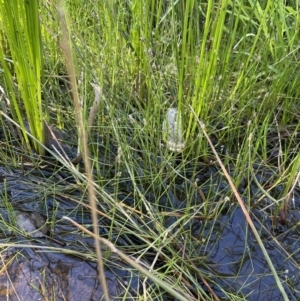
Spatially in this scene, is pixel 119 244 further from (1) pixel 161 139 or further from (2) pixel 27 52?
(2) pixel 27 52

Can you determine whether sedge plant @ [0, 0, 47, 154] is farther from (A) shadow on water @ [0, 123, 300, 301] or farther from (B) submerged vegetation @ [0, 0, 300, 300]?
(A) shadow on water @ [0, 123, 300, 301]

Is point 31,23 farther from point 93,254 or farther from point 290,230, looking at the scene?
point 290,230

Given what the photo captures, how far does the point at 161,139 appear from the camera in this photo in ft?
4.09

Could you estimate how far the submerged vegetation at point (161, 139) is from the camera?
100 cm

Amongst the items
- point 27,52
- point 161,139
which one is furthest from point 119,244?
point 27,52

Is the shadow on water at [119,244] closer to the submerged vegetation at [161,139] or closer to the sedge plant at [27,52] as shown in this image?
the submerged vegetation at [161,139]

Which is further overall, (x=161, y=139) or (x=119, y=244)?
(x=161, y=139)

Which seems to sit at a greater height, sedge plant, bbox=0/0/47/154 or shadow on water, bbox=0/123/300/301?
sedge plant, bbox=0/0/47/154

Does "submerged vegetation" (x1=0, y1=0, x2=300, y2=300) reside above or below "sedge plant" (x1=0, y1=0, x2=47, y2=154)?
below

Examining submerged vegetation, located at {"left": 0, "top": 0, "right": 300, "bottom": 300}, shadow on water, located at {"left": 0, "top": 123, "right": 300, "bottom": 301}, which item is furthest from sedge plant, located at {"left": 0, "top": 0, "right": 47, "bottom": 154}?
shadow on water, located at {"left": 0, "top": 123, "right": 300, "bottom": 301}

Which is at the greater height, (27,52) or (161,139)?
(27,52)

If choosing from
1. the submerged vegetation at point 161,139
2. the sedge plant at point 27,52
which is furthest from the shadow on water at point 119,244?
the sedge plant at point 27,52

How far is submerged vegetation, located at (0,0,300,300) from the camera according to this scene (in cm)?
100

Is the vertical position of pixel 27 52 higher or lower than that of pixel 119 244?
higher
